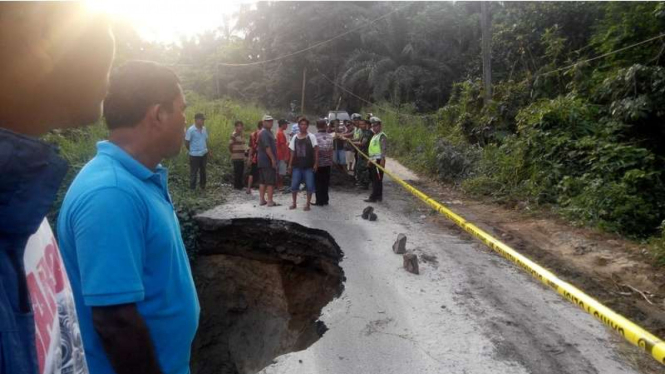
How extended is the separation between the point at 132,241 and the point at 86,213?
0.56 ft

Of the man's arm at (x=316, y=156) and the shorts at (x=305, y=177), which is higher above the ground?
the man's arm at (x=316, y=156)

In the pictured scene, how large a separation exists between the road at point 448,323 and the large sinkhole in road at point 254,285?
999 millimetres

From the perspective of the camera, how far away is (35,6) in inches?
36.4

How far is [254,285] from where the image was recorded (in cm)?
823

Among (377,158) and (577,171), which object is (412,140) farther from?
(577,171)

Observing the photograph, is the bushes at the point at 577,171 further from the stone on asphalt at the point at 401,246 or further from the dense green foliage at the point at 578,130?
the stone on asphalt at the point at 401,246

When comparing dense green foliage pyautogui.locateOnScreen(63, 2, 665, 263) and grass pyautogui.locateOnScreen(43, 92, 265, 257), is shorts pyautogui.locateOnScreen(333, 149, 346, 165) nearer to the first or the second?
dense green foliage pyautogui.locateOnScreen(63, 2, 665, 263)

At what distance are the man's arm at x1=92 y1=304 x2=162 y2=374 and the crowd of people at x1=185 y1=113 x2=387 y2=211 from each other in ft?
24.0

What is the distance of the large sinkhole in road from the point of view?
7.32 metres

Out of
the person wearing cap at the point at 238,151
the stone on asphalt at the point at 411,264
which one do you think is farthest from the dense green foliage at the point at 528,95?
the stone on asphalt at the point at 411,264

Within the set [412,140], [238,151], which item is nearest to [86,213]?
[238,151]

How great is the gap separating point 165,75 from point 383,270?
15.0 ft

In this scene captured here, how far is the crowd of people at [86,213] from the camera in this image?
880 millimetres

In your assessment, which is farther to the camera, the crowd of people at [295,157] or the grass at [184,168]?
the crowd of people at [295,157]
